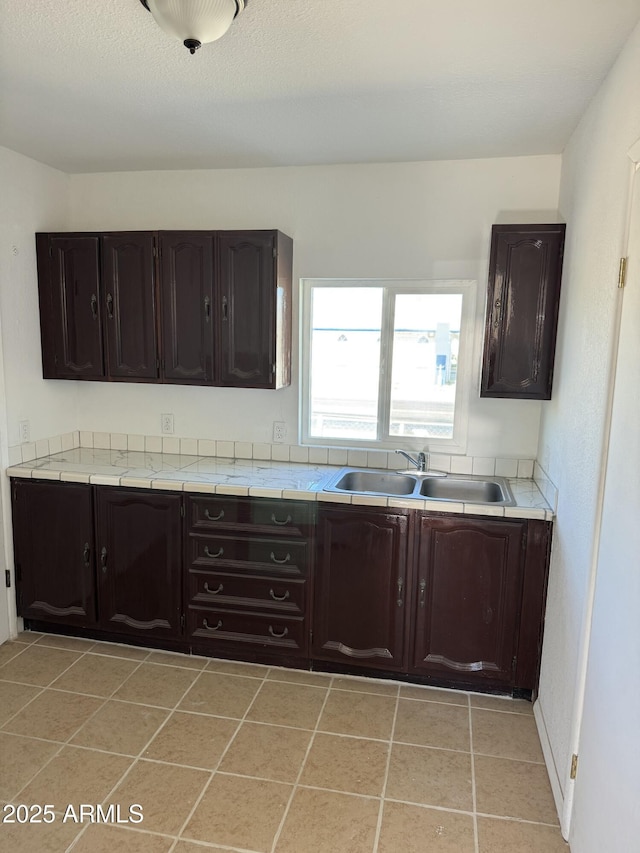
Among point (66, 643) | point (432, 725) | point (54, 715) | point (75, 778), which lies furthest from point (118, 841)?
point (66, 643)

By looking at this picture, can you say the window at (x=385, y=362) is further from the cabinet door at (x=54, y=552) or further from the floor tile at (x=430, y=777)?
the floor tile at (x=430, y=777)

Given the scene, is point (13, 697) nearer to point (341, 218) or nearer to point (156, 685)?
point (156, 685)

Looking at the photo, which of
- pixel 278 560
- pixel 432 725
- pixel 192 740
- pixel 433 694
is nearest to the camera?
pixel 192 740

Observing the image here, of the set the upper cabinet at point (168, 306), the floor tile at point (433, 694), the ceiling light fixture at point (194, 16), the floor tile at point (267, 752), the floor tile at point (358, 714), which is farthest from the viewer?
the upper cabinet at point (168, 306)

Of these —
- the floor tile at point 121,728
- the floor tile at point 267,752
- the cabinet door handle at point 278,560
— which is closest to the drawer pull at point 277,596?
the cabinet door handle at point 278,560

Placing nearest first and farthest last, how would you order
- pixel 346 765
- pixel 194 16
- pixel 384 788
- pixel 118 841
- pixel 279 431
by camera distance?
pixel 194 16 → pixel 118 841 → pixel 384 788 → pixel 346 765 → pixel 279 431

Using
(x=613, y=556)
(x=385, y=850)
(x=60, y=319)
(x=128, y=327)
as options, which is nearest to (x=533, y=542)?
(x=613, y=556)

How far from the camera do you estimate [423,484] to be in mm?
3062

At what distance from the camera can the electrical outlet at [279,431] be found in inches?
134

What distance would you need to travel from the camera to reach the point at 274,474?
3117 millimetres

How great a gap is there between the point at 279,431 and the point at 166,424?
2.34ft

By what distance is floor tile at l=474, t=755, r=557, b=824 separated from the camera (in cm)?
207

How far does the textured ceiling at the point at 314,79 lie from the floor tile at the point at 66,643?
8.45 ft

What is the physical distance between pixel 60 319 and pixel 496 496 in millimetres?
2539
